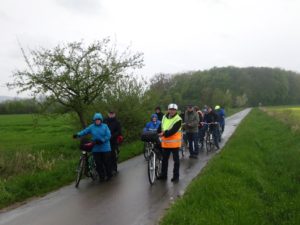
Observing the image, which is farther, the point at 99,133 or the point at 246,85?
the point at 246,85

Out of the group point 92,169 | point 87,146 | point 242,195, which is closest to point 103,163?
point 92,169

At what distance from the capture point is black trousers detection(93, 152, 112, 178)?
10389 millimetres

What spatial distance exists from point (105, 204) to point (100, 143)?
2590 mm

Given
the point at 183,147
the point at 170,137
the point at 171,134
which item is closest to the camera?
the point at 171,134

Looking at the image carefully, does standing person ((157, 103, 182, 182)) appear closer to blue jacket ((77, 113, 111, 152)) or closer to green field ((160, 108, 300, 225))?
green field ((160, 108, 300, 225))

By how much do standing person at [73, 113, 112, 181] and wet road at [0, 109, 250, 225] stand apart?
0.44 m

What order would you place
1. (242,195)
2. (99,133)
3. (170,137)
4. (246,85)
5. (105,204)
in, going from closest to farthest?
1. (242,195)
2. (105,204)
3. (170,137)
4. (99,133)
5. (246,85)

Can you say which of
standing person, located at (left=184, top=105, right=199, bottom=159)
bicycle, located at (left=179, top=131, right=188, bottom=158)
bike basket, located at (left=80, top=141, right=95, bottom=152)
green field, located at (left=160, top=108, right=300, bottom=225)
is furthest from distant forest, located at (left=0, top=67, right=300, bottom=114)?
bike basket, located at (left=80, top=141, right=95, bottom=152)

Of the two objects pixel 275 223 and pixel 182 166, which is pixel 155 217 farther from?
→ pixel 182 166

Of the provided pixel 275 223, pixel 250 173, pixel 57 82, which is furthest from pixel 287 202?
pixel 57 82

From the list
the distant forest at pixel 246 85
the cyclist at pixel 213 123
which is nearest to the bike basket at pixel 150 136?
the cyclist at pixel 213 123

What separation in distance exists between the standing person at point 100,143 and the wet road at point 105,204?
1.45 feet

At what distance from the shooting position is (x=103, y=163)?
10602mm

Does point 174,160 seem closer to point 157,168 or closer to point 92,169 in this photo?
point 157,168
